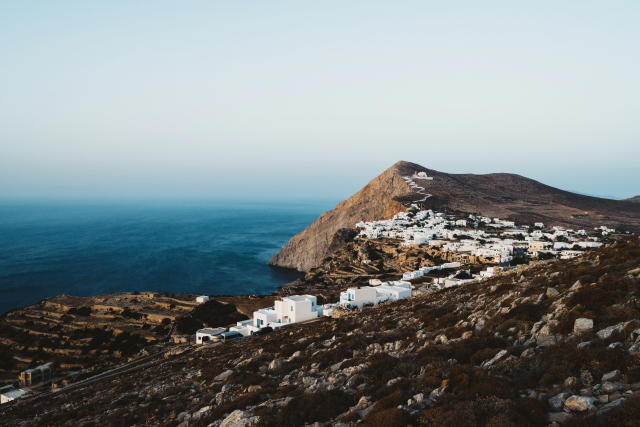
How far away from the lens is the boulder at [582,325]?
9.16 m

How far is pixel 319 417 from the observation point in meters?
9.11

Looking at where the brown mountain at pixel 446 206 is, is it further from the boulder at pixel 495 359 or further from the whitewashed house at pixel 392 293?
the boulder at pixel 495 359

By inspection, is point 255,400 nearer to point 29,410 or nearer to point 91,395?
point 91,395

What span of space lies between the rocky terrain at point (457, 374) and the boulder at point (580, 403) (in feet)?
0.05

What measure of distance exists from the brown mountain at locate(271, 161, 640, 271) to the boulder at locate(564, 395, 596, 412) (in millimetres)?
96956

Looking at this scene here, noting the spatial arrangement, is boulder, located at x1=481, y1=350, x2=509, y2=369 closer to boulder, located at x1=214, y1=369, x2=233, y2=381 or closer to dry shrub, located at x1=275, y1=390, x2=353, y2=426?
dry shrub, located at x1=275, y1=390, x2=353, y2=426

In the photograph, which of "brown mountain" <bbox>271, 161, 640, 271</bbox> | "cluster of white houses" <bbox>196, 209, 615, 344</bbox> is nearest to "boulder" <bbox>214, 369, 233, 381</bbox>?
"cluster of white houses" <bbox>196, 209, 615, 344</bbox>

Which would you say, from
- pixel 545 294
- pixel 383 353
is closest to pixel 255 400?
pixel 383 353

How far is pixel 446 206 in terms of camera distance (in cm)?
12700

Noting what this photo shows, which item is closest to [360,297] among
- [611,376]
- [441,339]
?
[441,339]

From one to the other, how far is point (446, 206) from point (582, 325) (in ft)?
406

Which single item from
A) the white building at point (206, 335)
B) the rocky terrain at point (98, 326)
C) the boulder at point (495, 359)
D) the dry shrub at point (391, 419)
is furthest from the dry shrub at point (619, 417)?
the rocky terrain at point (98, 326)

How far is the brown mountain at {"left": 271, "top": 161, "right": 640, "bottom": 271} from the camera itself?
118000mm

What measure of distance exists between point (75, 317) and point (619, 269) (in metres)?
67.3
